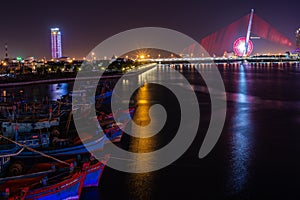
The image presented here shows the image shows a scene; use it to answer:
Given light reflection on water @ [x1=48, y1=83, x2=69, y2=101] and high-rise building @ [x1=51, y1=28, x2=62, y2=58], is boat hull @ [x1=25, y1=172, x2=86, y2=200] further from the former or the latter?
high-rise building @ [x1=51, y1=28, x2=62, y2=58]

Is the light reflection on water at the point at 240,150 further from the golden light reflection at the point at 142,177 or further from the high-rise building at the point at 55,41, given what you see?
the high-rise building at the point at 55,41

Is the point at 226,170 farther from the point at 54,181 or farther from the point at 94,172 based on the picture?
the point at 54,181

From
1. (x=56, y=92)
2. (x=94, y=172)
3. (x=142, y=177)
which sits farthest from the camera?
(x=56, y=92)

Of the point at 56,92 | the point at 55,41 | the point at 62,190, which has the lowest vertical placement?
the point at 62,190

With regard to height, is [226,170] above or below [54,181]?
below

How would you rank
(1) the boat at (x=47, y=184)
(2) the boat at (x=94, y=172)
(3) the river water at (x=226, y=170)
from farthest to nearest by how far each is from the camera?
(3) the river water at (x=226, y=170)
(2) the boat at (x=94, y=172)
(1) the boat at (x=47, y=184)

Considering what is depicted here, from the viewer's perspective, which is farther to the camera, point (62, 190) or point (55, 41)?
point (55, 41)

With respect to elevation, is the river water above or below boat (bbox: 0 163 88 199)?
below

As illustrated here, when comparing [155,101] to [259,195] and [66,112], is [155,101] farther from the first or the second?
[259,195]

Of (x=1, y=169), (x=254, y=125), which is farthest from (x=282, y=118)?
(x=1, y=169)

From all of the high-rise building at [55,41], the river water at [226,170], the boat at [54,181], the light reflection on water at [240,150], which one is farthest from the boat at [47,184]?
the high-rise building at [55,41]

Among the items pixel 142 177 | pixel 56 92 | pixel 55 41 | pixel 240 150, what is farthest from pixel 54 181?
pixel 55 41

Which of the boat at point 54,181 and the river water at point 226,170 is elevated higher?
the boat at point 54,181

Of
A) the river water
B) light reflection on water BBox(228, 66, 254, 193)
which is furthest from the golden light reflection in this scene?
light reflection on water BBox(228, 66, 254, 193)
